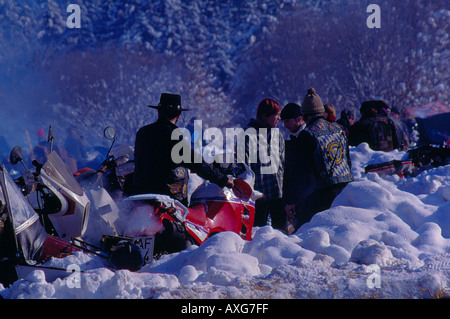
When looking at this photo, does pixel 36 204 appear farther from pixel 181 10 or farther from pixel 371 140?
pixel 181 10

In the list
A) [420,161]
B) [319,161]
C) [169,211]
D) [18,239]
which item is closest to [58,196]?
[18,239]

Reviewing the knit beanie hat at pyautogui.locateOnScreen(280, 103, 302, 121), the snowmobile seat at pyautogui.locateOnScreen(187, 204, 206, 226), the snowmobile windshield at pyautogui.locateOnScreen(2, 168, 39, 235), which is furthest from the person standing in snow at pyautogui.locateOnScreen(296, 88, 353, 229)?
the snowmobile windshield at pyautogui.locateOnScreen(2, 168, 39, 235)

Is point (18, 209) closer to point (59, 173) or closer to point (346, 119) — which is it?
point (59, 173)

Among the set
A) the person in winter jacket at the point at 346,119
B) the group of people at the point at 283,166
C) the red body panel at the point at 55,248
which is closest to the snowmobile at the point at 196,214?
the group of people at the point at 283,166

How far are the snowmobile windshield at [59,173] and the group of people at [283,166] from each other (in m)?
0.85

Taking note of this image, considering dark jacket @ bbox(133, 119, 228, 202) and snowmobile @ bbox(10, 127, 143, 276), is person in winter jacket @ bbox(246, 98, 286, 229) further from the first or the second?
snowmobile @ bbox(10, 127, 143, 276)

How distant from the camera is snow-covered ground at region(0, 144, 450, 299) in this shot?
118 inches

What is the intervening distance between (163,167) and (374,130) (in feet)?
16.8

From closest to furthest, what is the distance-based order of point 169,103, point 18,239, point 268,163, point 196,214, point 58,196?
point 18,239
point 58,196
point 196,214
point 169,103
point 268,163

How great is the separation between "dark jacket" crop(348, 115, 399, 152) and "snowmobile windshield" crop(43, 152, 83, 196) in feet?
18.9

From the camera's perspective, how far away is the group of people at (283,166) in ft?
15.8

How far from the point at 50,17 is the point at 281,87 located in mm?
14617

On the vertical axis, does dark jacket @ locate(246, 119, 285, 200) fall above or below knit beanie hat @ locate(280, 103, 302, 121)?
below

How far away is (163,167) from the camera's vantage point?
481 centimetres
